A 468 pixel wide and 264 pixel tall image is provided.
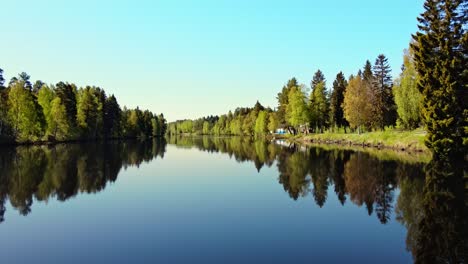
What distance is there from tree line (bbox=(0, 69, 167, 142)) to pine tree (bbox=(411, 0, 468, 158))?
64.2 metres

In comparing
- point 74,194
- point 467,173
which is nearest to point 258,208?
point 74,194

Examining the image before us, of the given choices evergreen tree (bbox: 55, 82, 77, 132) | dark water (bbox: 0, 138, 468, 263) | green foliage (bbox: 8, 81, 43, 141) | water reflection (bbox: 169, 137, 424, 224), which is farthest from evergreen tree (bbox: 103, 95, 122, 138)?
water reflection (bbox: 169, 137, 424, 224)

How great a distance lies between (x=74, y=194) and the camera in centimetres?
2030

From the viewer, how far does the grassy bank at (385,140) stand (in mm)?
46500

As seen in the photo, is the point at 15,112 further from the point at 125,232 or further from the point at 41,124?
the point at 125,232

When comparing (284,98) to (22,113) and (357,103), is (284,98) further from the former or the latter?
(22,113)

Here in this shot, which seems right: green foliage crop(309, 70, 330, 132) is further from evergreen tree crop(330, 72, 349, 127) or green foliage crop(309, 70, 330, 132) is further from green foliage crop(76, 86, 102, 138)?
green foliage crop(76, 86, 102, 138)

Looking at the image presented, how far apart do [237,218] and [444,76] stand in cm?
2756

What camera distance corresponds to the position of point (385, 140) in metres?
55.9

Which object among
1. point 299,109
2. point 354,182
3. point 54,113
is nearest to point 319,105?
point 299,109

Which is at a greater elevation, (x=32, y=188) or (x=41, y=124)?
(x=41, y=124)

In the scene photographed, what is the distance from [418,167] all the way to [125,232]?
82.3 ft

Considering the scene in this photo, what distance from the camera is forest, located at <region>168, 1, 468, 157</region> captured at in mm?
32656

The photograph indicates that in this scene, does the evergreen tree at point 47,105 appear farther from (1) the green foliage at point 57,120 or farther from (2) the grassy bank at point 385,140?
(2) the grassy bank at point 385,140
